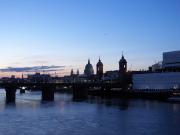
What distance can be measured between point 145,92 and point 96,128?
281ft

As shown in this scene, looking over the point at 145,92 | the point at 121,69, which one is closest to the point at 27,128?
the point at 145,92

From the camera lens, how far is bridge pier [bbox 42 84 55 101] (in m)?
127

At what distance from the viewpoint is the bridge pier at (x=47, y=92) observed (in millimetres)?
126550

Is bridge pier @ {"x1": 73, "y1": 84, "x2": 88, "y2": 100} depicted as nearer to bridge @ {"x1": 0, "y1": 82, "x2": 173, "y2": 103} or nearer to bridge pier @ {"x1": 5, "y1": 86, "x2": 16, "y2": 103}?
bridge @ {"x1": 0, "y1": 82, "x2": 173, "y2": 103}

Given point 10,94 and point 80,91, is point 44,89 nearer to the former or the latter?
point 10,94

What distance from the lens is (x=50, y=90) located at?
13000cm

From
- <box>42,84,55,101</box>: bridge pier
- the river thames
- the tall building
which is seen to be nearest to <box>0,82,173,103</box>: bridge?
<box>42,84,55,101</box>: bridge pier

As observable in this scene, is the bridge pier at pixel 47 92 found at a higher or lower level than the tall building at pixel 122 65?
lower

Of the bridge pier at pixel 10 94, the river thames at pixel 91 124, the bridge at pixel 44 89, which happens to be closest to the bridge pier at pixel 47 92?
the bridge at pixel 44 89

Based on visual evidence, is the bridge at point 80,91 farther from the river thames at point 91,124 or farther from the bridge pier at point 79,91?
the river thames at point 91,124

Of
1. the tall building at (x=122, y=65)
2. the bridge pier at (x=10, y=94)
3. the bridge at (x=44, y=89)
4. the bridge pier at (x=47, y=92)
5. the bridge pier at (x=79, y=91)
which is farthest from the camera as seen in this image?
the tall building at (x=122, y=65)

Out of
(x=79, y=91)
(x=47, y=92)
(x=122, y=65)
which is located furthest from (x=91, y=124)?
(x=122, y=65)

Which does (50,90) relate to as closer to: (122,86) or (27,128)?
(122,86)

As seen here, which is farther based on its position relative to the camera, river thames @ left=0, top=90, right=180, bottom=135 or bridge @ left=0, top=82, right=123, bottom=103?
bridge @ left=0, top=82, right=123, bottom=103
